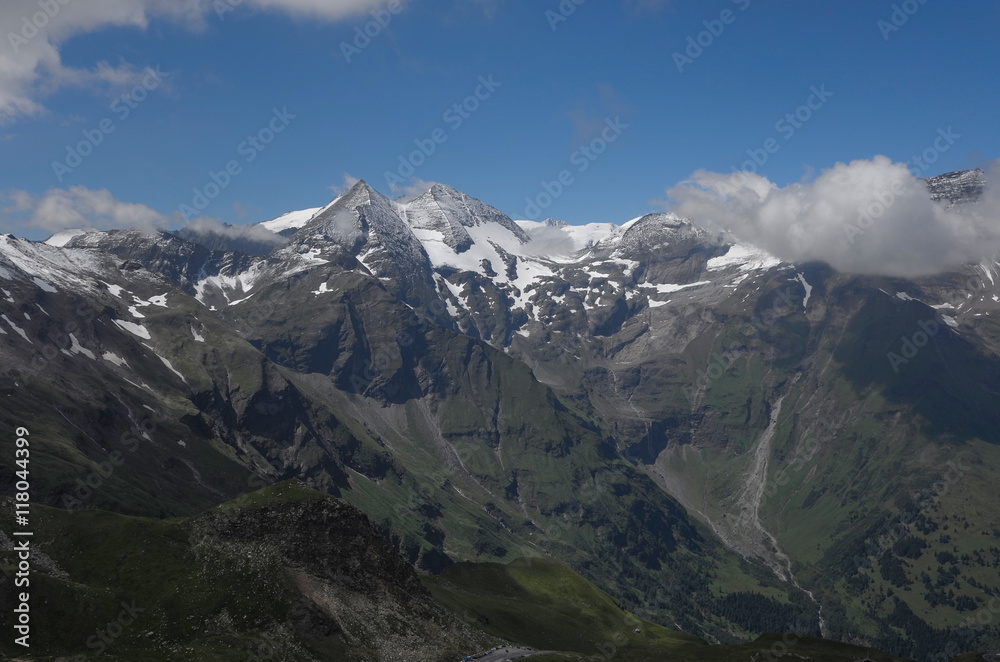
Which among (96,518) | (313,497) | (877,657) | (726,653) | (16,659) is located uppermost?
(877,657)

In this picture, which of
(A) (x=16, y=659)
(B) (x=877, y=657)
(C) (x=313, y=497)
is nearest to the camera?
(A) (x=16, y=659)

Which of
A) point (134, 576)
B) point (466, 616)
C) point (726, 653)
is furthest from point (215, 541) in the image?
point (726, 653)

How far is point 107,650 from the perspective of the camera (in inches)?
4830

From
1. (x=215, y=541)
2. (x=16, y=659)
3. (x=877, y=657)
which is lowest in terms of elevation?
(x=16, y=659)

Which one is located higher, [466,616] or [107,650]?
[466,616]

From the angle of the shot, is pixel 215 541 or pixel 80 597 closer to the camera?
pixel 80 597

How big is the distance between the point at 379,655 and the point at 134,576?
45515mm

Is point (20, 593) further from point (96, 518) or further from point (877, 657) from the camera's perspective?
point (877, 657)

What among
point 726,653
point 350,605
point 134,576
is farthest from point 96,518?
point 726,653

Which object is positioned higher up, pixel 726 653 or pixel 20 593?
pixel 726 653

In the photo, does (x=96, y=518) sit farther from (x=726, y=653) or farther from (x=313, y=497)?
(x=726, y=653)

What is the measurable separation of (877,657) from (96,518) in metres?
170

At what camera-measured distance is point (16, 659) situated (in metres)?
114

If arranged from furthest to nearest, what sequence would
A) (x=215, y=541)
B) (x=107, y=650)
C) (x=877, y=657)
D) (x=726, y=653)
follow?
(x=726, y=653) < (x=877, y=657) < (x=215, y=541) < (x=107, y=650)
